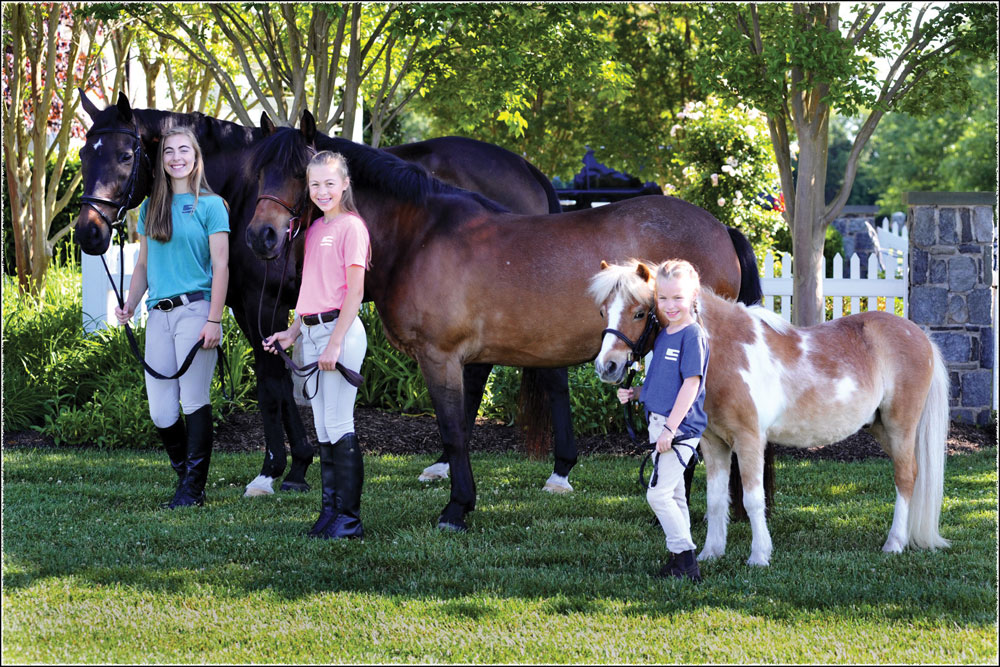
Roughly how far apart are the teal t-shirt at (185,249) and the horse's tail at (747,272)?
2686 mm

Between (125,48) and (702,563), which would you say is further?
(125,48)

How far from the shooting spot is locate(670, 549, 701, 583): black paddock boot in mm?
4148

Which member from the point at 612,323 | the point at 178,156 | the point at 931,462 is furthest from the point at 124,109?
the point at 931,462

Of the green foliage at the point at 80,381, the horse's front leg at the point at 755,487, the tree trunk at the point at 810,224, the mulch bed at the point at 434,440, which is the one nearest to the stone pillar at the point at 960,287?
the mulch bed at the point at 434,440

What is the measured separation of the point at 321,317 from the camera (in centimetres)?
471

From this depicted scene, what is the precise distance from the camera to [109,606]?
12.7 ft

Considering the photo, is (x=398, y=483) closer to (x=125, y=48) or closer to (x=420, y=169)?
(x=420, y=169)

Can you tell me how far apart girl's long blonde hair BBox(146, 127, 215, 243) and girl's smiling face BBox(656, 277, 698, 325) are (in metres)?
2.61

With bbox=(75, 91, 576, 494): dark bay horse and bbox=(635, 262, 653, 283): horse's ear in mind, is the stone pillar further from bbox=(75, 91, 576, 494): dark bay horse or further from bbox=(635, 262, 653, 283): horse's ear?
bbox=(635, 262, 653, 283): horse's ear

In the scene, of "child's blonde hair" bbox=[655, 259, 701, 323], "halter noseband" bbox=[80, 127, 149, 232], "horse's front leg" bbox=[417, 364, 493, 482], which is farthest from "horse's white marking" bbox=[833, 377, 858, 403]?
"halter noseband" bbox=[80, 127, 149, 232]

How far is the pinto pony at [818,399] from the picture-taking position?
4.32m

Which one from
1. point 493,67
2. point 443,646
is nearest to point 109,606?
point 443,646

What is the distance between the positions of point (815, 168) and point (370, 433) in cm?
426

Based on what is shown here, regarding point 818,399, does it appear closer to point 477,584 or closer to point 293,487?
point 477,584
